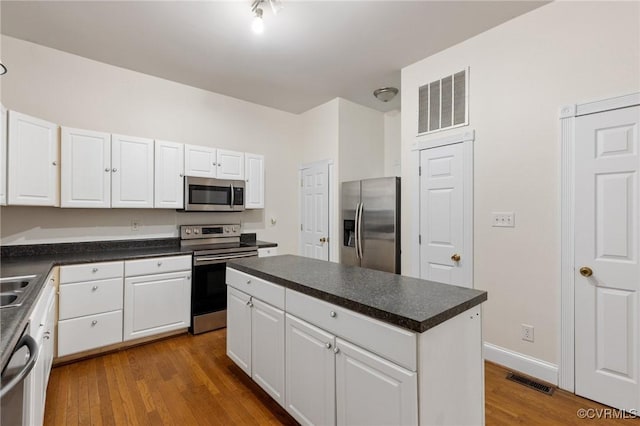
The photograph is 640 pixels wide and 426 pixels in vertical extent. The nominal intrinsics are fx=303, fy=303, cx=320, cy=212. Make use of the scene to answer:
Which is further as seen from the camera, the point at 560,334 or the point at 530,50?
the point at 530,50

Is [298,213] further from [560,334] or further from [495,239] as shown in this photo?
[560,334]

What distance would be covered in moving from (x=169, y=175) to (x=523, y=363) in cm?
384

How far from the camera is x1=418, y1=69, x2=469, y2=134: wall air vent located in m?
2.88

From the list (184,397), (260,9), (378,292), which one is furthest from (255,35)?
(184,397)

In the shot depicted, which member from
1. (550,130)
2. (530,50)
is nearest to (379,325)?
(550,130)

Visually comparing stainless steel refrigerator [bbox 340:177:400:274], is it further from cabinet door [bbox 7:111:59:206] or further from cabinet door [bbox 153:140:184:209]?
cabinet door [bbox 7:111:59:206]

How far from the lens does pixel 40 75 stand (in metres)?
2.92

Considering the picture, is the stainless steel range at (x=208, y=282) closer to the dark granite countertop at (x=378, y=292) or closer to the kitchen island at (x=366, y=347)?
the dark granite countertop at (x=378, y=292)

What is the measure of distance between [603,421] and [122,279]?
3.80 m

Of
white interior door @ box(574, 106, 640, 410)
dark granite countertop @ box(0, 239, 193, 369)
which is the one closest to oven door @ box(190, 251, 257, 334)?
dark granite countertop @ box(0, 239, 193, 369)

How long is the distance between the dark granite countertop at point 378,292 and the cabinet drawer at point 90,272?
132cm

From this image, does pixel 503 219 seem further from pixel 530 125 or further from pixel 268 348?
pixel 268 348

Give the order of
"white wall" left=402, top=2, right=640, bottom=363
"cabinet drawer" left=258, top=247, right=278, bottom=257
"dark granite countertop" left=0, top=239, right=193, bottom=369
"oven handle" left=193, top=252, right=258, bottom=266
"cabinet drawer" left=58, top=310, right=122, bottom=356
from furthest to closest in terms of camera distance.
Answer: "cabinet drawer" left=258, top=247, right=278, bottom=257 → "oven handle" left=193, top=252, right=258, bottom=266 → "cabinet drawer" left=58, top=310, right=122, bottom=356 → "white wall" left=402, top=2, right=640, bottom=363 → "dark granite countertop" left=0, top=239, right=193, bottom=369

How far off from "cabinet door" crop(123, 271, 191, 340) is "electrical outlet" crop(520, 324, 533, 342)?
313 centimetres
